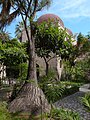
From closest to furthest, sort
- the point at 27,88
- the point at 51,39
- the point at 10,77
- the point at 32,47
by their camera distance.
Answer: the point at 27,88, the point at 32,47, the point at 51,39, the point at 10,77

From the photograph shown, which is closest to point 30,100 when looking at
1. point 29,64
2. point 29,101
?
point 29,101

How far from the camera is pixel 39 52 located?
22.5 m

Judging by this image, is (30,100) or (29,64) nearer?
(30,100)

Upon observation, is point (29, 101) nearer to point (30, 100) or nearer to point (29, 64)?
point (30, 100)

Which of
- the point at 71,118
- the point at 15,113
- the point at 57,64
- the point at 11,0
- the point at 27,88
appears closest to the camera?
the point at 71,118

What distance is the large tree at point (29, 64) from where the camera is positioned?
11805mm

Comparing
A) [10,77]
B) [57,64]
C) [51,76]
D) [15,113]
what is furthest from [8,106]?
[57,64]

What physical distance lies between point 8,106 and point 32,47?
3.03 metres

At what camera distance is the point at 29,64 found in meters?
13.4

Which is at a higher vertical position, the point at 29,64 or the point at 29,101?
the point at 29,64

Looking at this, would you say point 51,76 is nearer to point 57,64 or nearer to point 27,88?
point 27,88

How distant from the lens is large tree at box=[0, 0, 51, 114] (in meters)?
11.8

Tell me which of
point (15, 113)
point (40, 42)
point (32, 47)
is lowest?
point (15, 113)

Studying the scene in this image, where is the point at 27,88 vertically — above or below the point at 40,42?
below
